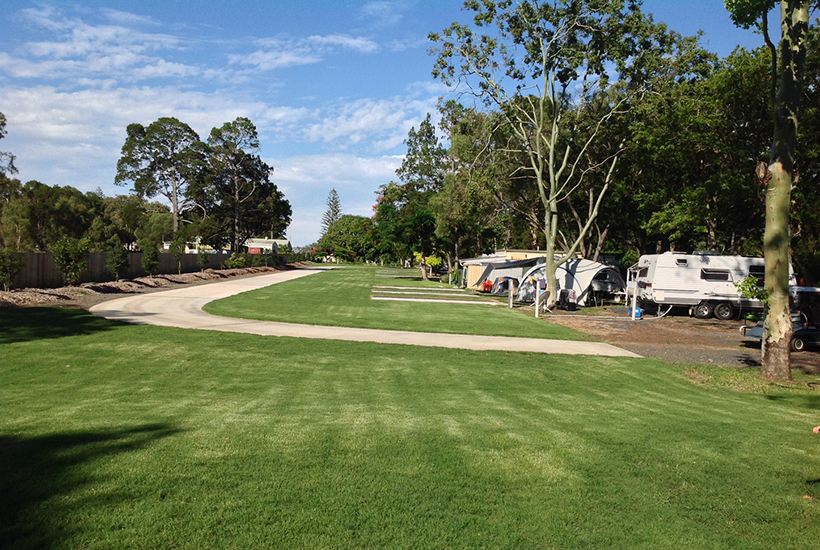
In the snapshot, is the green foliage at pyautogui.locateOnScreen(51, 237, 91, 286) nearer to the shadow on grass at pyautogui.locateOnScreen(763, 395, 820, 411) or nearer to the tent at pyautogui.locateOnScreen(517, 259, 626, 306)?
the tent at pyautogui.locateOnScreen(517, 259, 626, 306)

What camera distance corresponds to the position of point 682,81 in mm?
28578

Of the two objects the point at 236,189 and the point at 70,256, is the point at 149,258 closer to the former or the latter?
the point at 70,256

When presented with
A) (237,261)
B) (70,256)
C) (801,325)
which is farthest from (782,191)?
(237,261)

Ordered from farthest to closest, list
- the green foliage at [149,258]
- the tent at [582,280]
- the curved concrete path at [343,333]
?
the green foliage at [149,258]
the tent at [582,280]
the curved concrete path at [343,333]

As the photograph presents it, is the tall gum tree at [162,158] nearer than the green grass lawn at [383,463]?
No

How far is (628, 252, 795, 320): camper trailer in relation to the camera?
83.3 feet

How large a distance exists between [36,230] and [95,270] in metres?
26.2

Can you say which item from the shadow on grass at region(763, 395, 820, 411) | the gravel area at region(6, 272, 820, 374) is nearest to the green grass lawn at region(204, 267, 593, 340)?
the gravel area at region(6, 272, 820, 374)

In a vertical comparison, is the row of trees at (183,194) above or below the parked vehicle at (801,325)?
above

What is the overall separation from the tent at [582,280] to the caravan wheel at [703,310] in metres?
Answer: 5.79

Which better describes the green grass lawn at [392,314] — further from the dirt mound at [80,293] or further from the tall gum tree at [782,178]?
the tall gum tree at [782,178]

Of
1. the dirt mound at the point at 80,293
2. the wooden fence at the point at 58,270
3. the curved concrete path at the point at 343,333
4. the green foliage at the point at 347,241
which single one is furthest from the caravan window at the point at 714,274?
the green foliage at the point at 347,241

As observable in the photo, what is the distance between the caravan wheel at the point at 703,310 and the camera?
1003 inches

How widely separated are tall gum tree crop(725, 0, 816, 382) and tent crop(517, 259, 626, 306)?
17.7 m
